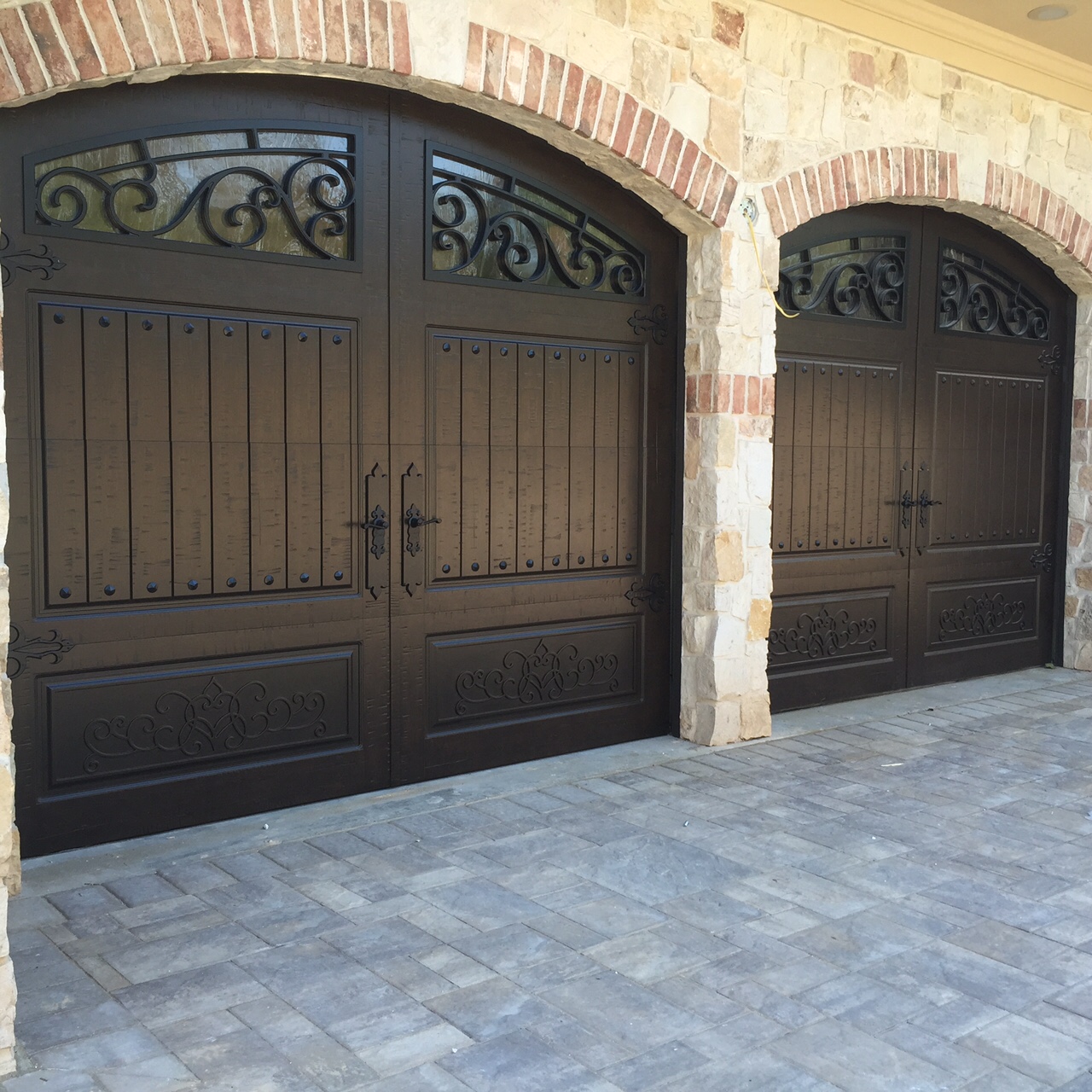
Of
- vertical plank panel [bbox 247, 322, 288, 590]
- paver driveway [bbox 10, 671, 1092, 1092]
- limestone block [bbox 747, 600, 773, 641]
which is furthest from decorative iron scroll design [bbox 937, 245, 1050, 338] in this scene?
vertical plank panel [bbox 247, 322, 288, 590]

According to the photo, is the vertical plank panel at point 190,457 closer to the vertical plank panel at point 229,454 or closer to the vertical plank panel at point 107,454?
the vertical plank panel at point 229,454

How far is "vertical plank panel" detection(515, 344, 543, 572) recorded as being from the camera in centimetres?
502

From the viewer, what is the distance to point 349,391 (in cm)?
447

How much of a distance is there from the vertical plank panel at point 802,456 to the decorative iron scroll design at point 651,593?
3.19 ft

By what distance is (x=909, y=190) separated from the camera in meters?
5.91

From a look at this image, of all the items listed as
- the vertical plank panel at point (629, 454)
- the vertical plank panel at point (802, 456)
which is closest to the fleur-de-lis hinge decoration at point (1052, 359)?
the vertical plank panel at point (802, 456)

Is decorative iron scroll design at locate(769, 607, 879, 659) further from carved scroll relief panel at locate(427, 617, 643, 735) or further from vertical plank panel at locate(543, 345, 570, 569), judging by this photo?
vertical plank panel at locate(543, 345, 570, 569)

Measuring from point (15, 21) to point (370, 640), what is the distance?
97.2 inches

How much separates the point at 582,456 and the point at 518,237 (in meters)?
1.02

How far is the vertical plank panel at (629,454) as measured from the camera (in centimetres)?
538

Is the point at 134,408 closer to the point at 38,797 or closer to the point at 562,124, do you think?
the point at 38,797

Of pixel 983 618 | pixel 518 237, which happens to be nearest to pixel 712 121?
pixel 518 237

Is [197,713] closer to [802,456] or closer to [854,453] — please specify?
[802,456]

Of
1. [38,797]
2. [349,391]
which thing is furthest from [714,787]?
[38,797]
